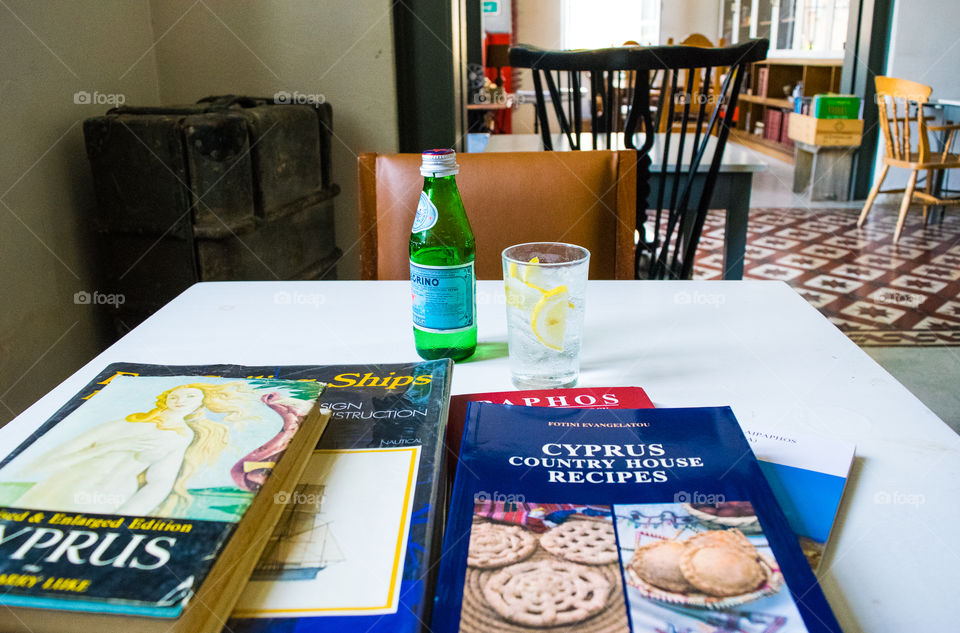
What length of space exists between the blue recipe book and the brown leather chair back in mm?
641

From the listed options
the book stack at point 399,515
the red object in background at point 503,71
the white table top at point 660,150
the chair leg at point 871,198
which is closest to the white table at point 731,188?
the white table top at point 660,150

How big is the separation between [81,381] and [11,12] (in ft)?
4.58

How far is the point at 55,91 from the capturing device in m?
1.76

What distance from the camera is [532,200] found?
1120mm

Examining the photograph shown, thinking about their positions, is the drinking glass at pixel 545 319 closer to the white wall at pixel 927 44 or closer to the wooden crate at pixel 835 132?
the wooden crate at pixel 835 132

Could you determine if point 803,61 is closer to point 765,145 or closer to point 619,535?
point 765,145

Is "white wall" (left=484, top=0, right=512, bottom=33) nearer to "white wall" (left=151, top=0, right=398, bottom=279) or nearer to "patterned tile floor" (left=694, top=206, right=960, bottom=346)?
"patterned tile floor" (left=694, top=206, right=960, bottom=346)

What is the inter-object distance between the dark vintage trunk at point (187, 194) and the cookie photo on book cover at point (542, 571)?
4.87 ft

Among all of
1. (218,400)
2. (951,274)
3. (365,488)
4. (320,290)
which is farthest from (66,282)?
(951,274)

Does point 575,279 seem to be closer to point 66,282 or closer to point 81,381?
point 81,381

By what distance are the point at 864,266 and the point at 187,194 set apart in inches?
117

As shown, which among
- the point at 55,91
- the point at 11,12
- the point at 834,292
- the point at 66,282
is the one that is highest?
the point at 11,12

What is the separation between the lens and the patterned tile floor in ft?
8.63

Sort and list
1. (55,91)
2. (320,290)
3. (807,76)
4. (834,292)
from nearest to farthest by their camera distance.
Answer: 1. (320,290)
2. (55,91)
3. (834,292)
4. (807,76)
